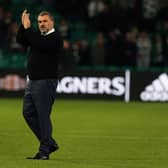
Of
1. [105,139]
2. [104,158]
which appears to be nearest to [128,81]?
[105,139]

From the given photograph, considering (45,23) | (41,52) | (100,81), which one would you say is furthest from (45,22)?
(100,81)

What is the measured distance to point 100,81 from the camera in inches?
943

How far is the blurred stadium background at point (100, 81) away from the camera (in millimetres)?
14016

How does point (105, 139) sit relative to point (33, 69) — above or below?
below

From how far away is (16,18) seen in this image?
28203 millimetres

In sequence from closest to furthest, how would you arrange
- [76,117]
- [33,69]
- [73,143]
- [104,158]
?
[33,69] < [104,158] < [73,143] < [76,117]

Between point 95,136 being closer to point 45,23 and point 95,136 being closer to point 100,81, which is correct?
point 45,23

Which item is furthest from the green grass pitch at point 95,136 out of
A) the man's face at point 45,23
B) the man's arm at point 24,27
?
the man's face at point 45,23

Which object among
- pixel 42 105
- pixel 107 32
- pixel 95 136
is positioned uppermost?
pixel 107 32

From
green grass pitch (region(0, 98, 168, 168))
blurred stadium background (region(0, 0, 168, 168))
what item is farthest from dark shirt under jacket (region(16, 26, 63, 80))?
blurred stadium background (region(0, 0, 168, 168))

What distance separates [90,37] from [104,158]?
15.7m

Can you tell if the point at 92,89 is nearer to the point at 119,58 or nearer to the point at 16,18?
the point at 119,58

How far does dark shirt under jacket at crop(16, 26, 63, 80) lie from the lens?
1116cm

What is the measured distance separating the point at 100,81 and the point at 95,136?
28.4 ft
